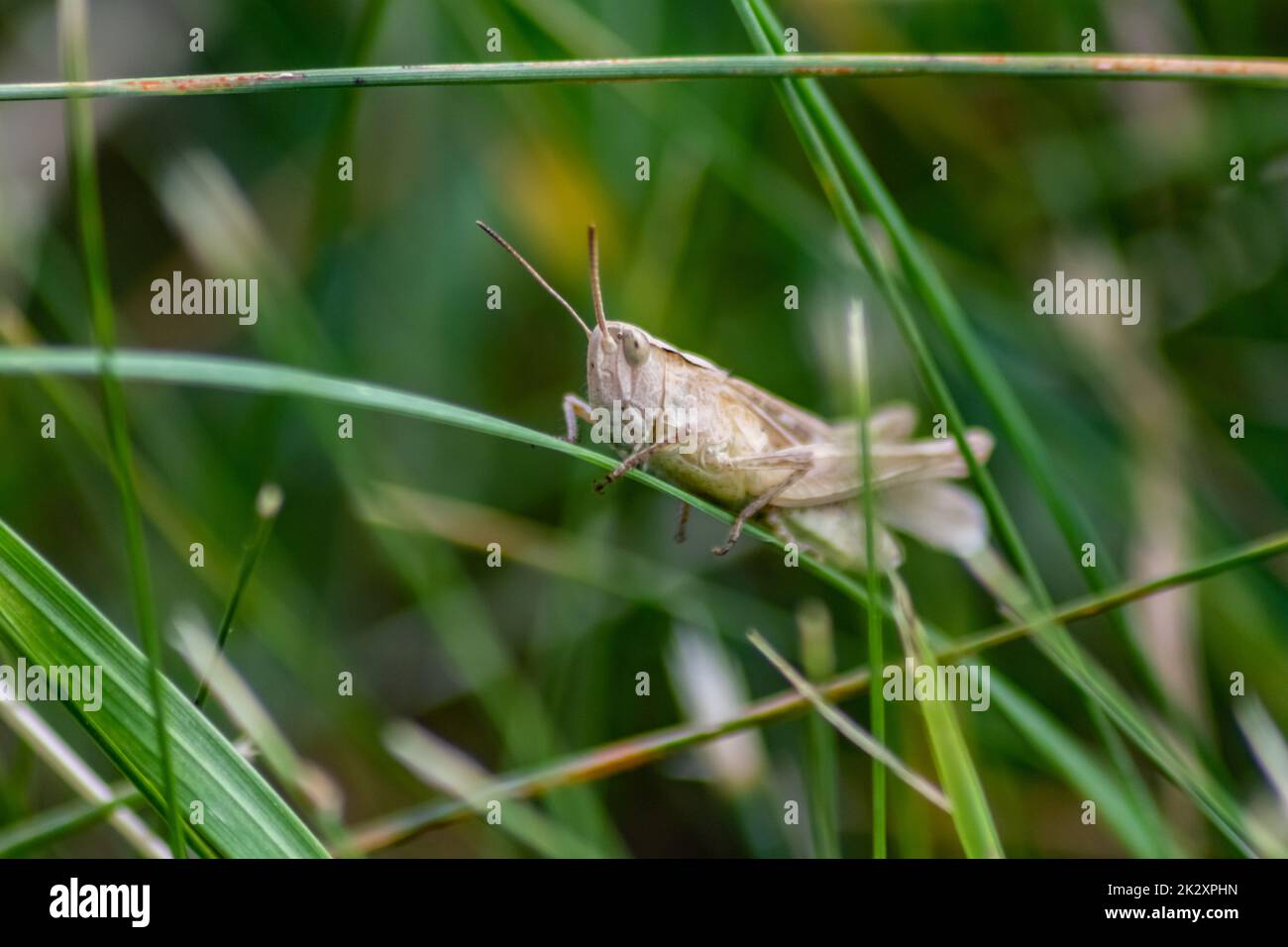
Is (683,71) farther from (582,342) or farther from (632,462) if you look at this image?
(582,342)

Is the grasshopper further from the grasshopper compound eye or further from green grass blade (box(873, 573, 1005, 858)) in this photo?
green grass blade (box(873, 573, 1005, 858))

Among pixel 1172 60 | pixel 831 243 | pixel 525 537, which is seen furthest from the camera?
pixel 831 243

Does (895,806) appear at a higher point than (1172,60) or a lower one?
lower

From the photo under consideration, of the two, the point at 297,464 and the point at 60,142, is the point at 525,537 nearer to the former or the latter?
the point at 297,464

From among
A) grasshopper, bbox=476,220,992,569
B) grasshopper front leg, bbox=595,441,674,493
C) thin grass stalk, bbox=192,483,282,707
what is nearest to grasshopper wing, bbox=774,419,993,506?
grasshopper, bbox=476,220,992,569

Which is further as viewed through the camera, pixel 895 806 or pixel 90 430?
pixel 90 430

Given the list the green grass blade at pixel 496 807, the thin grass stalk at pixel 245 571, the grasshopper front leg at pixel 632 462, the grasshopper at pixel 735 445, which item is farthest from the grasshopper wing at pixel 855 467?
the thin grass stalk at pixel 245 571

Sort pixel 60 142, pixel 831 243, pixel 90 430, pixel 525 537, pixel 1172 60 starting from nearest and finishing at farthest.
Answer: pixel 1172 60 → pixel 90 430 → pixel 525 537 → pixel 831 243 → pixel 60 142
